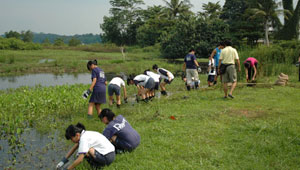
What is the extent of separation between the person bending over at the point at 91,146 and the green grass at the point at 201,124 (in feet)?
0.73

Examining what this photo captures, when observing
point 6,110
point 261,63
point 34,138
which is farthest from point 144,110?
point 261,63

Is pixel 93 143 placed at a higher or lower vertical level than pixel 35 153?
higher

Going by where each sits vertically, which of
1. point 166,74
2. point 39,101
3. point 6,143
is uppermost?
point 166,74

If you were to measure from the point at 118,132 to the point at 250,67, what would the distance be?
8.94 meters

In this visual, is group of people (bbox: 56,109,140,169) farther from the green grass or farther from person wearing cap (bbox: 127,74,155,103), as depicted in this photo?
person wearing cap (bbox: 127,74,155,103)

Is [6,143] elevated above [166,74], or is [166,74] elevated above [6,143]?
[166,74]

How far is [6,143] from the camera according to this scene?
6.96 m

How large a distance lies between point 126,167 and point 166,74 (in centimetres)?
663

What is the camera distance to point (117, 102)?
9.43 meters

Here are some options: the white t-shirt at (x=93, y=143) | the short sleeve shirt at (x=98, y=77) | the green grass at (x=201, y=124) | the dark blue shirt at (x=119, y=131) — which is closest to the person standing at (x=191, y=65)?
the green grass at (x=201, y=124)

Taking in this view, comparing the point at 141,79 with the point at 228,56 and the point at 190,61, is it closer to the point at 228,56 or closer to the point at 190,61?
the point at 190,61

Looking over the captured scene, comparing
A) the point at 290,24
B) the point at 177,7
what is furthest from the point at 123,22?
the point at 290,24

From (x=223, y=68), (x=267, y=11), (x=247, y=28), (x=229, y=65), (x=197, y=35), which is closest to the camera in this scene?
(x=229, y=65)

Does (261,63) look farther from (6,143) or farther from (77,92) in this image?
(6,143)
